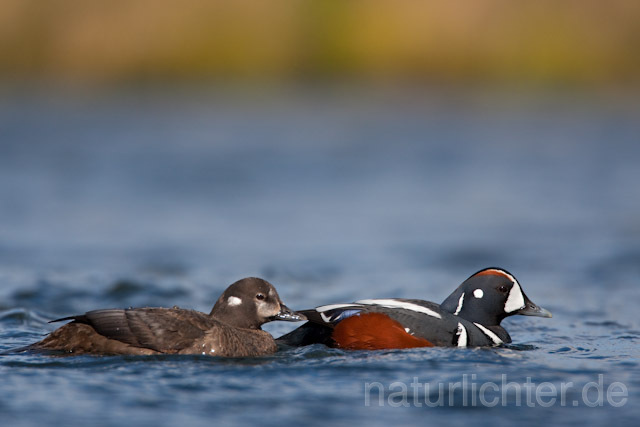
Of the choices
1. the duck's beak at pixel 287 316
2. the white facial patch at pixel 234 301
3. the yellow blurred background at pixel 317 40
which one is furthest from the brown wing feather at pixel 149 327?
the yellow blurred background at pixel 317 40

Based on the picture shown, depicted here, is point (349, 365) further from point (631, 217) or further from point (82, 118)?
point (82, 118)

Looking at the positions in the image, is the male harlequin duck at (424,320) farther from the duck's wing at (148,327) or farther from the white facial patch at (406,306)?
the duck's wing at (148,327)

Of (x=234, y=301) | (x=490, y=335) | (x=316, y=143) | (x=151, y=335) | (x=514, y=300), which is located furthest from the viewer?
(x=316, y=143)

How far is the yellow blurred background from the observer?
111ft

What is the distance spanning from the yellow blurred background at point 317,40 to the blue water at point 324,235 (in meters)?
1.62

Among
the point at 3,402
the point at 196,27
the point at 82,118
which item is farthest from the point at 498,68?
the point at 3,402

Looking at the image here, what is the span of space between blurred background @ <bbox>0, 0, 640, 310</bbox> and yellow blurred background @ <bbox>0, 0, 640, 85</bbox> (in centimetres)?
7

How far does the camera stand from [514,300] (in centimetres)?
967

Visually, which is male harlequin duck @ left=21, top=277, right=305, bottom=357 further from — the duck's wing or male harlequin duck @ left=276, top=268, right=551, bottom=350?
male harlequin duck @ left=276, top=268, right=551, bottom=350

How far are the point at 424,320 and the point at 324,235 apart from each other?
24.3 feet

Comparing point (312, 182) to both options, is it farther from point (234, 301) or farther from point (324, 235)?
point (234, 301)

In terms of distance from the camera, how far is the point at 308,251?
15070 millimetres

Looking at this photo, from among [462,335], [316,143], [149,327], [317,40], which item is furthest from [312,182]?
[317,40]

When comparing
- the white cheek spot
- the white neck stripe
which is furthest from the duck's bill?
the white neck stripe
